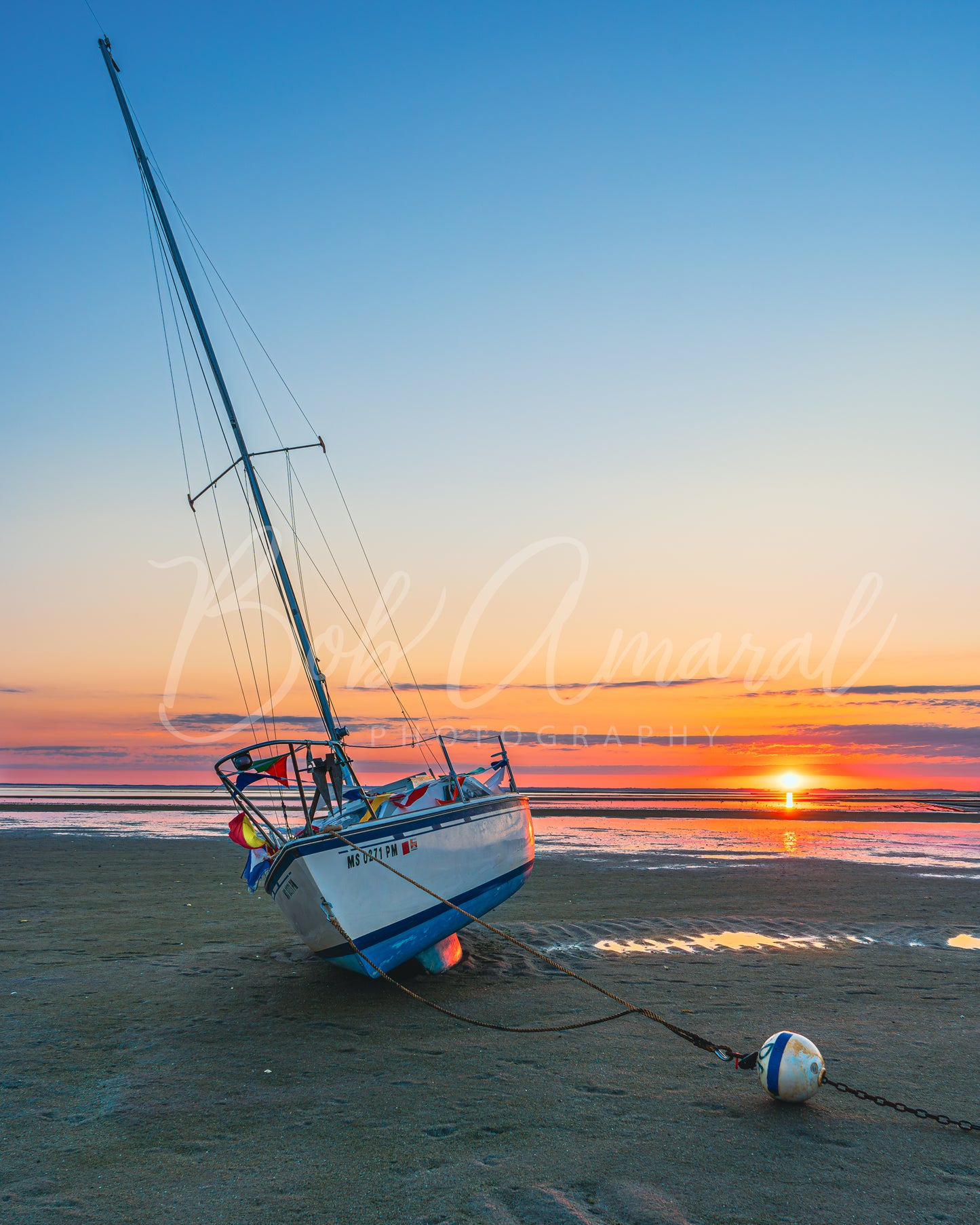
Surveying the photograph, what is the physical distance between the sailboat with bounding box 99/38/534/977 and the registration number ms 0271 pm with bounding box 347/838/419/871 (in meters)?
0.01

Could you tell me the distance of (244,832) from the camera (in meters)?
9.07

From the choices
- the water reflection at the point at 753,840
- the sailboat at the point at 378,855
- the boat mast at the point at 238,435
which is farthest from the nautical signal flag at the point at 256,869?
the water reflection at the point at 753,840

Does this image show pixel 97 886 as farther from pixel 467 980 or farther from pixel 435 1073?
pixel 435 1073

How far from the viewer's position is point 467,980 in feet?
32.2

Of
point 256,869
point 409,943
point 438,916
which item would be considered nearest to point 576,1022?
point 409,943

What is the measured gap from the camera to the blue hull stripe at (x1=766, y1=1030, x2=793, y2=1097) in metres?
5.93

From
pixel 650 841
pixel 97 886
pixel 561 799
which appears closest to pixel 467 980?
pixel 97 886

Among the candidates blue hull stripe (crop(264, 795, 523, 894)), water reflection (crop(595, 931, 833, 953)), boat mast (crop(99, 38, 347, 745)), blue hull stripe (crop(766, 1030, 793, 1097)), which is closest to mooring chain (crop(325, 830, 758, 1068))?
blue hull stripe (crop(264, 795, 523, 894))

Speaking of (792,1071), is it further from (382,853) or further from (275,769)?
(275,769)

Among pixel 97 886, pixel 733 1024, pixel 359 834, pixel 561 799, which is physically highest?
pixel 359 834

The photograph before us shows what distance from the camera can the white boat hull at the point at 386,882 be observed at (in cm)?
837

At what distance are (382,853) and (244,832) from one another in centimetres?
155

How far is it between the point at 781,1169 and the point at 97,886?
49.4ft

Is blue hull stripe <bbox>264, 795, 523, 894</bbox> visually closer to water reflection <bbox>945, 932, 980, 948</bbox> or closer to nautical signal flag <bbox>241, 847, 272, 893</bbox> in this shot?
nautical signal flag <bbox>241, 847, 272, 893</bbox>
